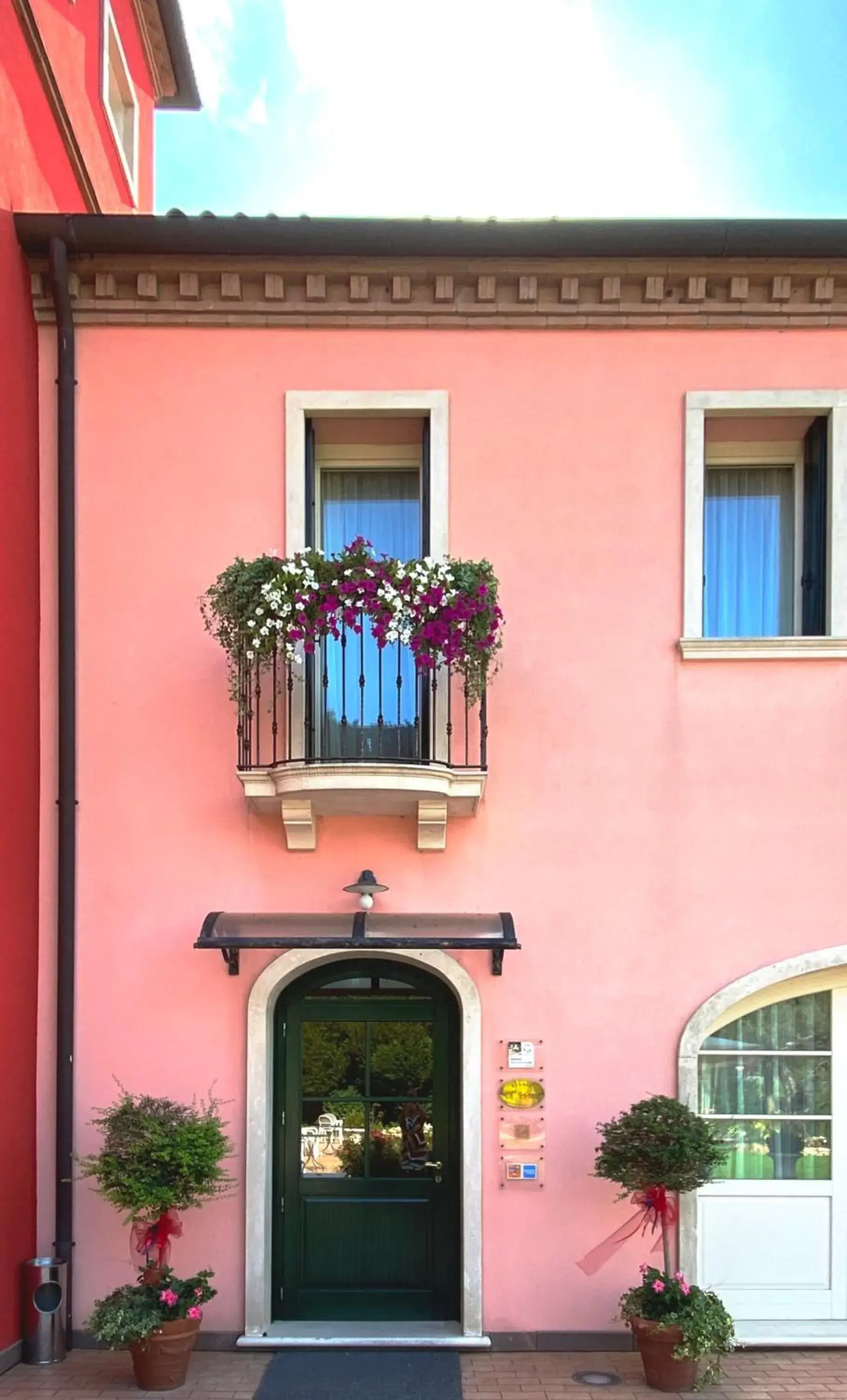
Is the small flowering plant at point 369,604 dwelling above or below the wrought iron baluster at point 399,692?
above

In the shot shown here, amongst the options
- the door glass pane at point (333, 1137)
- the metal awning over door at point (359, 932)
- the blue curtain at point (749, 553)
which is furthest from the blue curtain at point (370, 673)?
the door glass pane at point (333, 1137)

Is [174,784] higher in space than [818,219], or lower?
lower

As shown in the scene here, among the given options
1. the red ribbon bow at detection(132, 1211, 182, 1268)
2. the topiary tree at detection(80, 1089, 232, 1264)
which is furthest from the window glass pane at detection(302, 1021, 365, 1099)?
the red ribbon bow at detection(132, 1211, 182, 1268)

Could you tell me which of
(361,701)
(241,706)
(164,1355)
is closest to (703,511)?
(361,701)

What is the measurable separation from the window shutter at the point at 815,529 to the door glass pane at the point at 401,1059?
3765 mm

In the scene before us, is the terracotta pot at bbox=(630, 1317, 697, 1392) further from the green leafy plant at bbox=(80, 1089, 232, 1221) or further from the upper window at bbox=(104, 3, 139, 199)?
the upper window at bbox=(104, 3, 139, 199)

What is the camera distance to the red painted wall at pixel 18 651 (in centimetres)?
706

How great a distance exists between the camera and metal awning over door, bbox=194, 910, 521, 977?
711 centimetres

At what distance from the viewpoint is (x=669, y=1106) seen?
23.0 ft

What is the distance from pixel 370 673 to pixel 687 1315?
4343 mm

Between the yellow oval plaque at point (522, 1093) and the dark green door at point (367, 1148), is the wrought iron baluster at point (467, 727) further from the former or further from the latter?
the yellow oval plaque at point (522, 1093)

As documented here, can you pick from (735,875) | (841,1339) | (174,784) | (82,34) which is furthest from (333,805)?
(82,34)

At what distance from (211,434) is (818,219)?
14.0 ft

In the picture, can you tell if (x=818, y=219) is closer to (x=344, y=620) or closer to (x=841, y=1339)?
(x=344, y=620)
